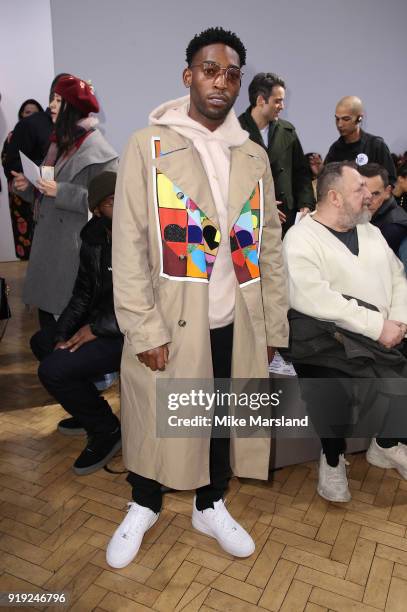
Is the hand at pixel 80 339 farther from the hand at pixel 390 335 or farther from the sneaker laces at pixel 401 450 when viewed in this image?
the sneaker laces at pixel 401 450

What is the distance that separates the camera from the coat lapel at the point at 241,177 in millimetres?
1600

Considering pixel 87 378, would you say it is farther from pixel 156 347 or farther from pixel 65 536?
pixel 156 347

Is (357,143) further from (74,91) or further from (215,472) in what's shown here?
(215,472)

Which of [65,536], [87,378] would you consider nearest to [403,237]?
[87,378]

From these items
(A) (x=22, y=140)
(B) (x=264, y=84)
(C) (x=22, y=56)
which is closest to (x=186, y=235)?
(B) (x=264, y=84)

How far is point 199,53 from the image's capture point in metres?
1.52

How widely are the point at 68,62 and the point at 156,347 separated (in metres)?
4.15

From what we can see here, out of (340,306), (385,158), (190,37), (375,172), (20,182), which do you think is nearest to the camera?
(340,306)

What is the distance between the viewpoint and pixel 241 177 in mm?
1624

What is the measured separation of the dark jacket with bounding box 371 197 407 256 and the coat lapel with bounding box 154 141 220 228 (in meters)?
1.37

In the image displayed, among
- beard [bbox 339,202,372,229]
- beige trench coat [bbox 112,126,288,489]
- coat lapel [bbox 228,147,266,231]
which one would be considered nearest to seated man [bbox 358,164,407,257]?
beard [bbox 339,202,372,229]

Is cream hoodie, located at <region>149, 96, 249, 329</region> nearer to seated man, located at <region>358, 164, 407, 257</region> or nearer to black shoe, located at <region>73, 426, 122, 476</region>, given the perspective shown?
black shoe, located at <region>73, 426, 122, 476</region>

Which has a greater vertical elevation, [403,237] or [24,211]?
[403,237]

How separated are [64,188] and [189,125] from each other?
44.6 inches
